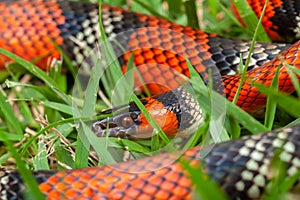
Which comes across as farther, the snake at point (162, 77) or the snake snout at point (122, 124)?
the snake snout at point (122, 124)

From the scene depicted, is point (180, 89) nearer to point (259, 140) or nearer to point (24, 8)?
point (259, 140)

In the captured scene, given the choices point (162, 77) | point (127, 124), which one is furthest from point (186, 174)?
point (162, 77)

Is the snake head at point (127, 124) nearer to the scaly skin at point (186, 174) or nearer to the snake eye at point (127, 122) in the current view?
the snake eye at point (127, 122)

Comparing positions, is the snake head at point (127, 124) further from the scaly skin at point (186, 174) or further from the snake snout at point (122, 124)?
the scaly skin at point (186, 174)

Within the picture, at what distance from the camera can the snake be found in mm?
2387

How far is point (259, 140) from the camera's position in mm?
2461

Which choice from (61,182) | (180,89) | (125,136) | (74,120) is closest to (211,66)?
(180,89)

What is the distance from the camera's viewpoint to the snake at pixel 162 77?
239 cm

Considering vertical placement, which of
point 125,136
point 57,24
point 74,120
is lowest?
point 125,136

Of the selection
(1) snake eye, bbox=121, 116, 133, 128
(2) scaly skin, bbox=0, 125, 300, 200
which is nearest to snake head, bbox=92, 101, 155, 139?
(1) snake eye, bbox=121, 116, 133, 128

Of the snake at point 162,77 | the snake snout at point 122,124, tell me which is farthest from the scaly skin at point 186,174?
the snake snout at point 122,124

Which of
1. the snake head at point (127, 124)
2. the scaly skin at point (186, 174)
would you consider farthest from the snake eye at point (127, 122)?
the scaly skin at point (186, 174)

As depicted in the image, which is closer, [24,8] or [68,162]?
[68,162]

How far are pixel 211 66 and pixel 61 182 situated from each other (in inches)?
56.8
